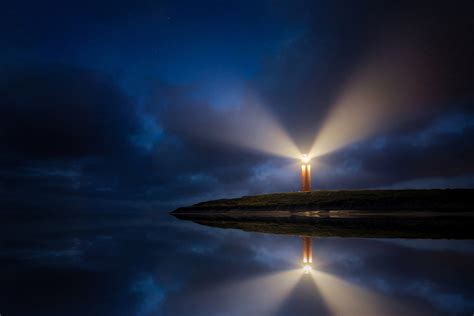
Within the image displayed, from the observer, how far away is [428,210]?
22797mm

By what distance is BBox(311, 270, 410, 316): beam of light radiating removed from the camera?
10.2ft

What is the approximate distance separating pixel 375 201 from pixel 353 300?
2338cm

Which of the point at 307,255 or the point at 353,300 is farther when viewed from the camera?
the point at 307,255

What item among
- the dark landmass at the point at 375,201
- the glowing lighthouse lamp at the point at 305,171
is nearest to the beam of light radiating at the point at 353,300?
the dark landmass at the point at 375,201

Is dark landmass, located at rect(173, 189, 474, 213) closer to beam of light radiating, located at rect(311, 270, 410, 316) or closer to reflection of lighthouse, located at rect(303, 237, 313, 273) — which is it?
reflection of lighthouse, located at rect(303, 237, 313, 273)

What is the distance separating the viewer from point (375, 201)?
81.4 feet

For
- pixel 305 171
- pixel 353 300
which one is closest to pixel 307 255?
pixel 353 300

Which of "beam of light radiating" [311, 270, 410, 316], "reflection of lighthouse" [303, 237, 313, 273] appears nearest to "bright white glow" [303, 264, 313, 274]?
"reflection of lighthouse" [303, 237, 313, 273]

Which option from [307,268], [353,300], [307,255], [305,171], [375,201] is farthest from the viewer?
[305,171]

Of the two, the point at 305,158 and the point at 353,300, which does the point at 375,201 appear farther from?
the point at 353,300

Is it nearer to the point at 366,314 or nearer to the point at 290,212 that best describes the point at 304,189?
the point at 290,212

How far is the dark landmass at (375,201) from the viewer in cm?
2344

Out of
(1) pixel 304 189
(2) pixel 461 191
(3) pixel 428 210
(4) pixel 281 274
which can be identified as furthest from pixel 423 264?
(2) pixel 461 191

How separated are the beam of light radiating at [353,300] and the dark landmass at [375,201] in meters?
21.7
